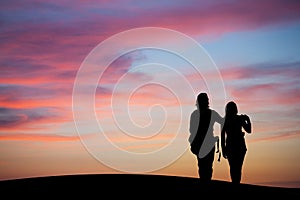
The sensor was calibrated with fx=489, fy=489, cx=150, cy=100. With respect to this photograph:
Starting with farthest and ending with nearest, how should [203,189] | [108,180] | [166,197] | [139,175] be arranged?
[139,175] < [108,180] < [203,189] < [166,197]

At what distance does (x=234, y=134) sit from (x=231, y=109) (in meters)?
0.75

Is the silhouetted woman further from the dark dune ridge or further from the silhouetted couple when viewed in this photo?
the dark dune ridge

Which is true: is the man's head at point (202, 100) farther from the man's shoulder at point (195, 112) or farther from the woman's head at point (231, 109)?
the woman's head at point (231, 109)

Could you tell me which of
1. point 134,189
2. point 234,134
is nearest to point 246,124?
point 234,134

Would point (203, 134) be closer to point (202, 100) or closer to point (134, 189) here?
point (202, 100)

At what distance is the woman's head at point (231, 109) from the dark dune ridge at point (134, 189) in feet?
7.10

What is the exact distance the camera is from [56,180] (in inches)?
642

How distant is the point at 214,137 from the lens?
14398 millimetres

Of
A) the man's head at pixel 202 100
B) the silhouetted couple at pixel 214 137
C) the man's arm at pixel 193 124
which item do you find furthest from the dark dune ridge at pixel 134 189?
the man's head at pixel 202 100

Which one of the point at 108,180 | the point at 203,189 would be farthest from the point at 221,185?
the point at 108,180

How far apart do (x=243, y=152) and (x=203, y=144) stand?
51.9 inches

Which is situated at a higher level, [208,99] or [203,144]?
[208,99]

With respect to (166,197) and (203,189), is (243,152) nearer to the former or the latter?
(203,189)

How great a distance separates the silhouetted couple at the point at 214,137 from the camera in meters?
14.2
